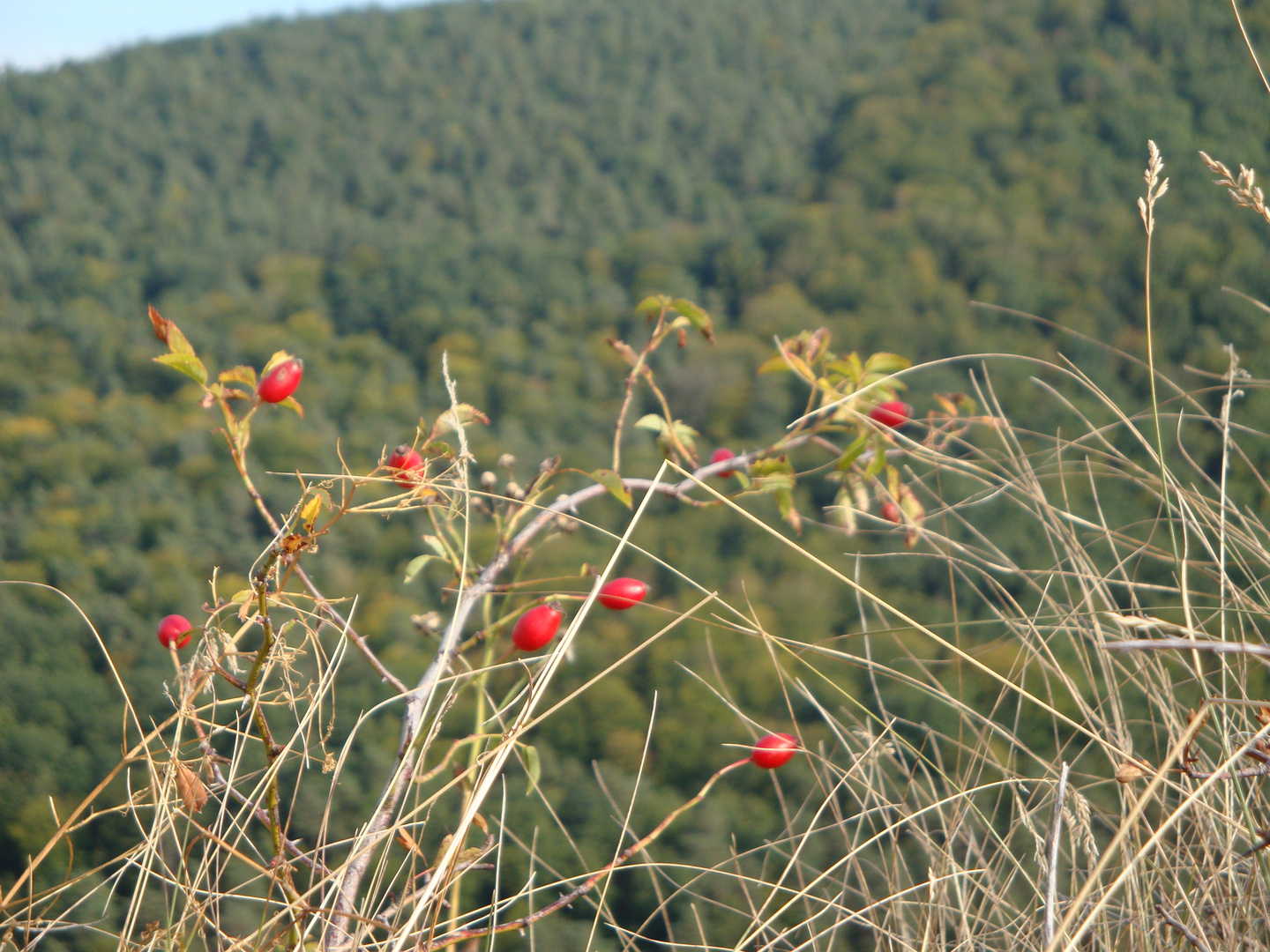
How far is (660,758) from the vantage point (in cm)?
798

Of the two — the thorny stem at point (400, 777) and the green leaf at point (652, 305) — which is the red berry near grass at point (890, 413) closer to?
the green leaf at point (652, 305)

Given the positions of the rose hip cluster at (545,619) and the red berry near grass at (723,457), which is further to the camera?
the red berry near grass at (723,457)

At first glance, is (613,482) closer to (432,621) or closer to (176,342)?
(432,621)

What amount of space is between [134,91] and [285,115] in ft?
17.1

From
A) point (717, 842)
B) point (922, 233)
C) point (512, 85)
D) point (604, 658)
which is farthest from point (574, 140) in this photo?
point (717, 842)

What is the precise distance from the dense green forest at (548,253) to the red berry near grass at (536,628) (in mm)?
5596

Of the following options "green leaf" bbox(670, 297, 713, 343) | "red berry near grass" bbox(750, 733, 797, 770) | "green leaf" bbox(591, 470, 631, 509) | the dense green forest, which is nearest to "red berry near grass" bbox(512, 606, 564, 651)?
"green leaf" bbox(591, 470, 631, 509)

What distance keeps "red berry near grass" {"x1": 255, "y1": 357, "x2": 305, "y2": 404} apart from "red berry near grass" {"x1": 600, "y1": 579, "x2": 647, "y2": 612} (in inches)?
15.9

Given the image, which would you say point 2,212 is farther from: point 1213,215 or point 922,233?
point 1213,215

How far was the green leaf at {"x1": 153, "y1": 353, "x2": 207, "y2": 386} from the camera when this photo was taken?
777 mm

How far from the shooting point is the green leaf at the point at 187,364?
777 millimetres

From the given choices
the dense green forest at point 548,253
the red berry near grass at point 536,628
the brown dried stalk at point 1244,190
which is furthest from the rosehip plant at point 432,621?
the dense green forest at point 548,253

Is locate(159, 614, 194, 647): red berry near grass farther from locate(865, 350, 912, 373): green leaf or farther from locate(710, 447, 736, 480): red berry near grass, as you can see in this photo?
locate(865, 350, 912, 373): green leaf

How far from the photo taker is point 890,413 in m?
1.09
